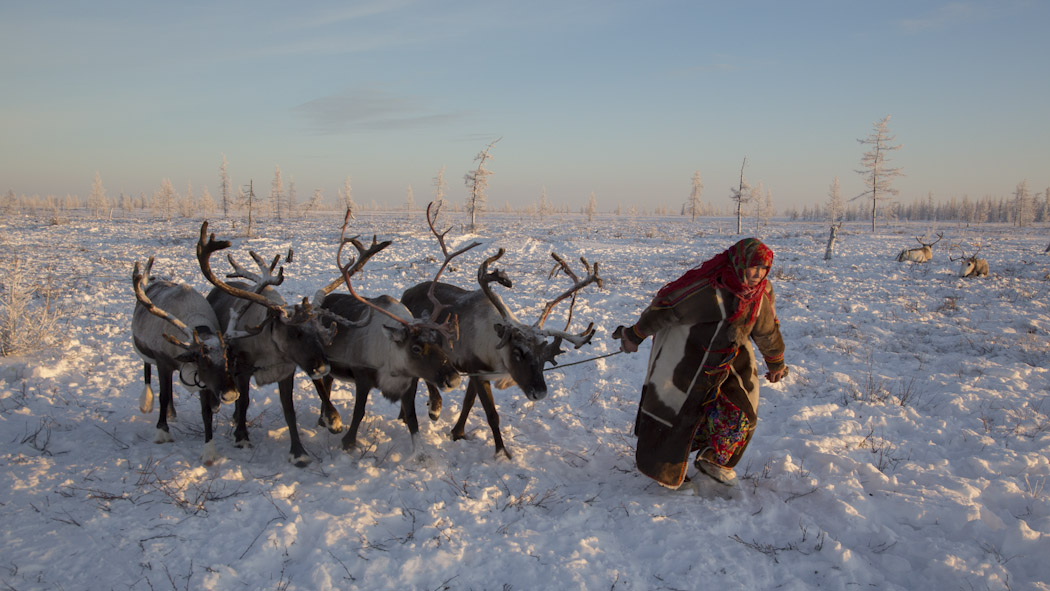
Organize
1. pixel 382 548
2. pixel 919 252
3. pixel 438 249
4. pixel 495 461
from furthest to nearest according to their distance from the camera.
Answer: pixel 438 249, pixel 919 252, pixel 495 461, pixel 382 548

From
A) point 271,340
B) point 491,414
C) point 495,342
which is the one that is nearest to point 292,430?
point 271,340

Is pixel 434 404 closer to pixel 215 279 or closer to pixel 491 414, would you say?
pixel 491 414

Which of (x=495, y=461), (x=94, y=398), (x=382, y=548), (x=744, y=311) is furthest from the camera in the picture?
Result: (x=94, y=398)

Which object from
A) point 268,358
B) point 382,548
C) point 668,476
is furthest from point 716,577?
point 268,358

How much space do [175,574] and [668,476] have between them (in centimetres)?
363

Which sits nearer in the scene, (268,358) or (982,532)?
(982,532)

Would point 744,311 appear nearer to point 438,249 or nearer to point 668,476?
point 668,476

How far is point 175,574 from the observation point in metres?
3.49

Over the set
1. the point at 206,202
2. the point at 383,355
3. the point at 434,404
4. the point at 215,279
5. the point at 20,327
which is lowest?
the point at 434,404

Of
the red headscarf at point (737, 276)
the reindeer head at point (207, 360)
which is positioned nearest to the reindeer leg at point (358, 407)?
the reindeer head at point (207, 360)

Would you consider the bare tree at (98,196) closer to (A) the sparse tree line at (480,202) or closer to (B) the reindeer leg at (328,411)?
(A) the sparse tree line at (480,202)

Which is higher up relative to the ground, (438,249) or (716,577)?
(438,249)

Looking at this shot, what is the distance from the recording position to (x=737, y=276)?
4148 mm

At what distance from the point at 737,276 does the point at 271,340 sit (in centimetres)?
453
